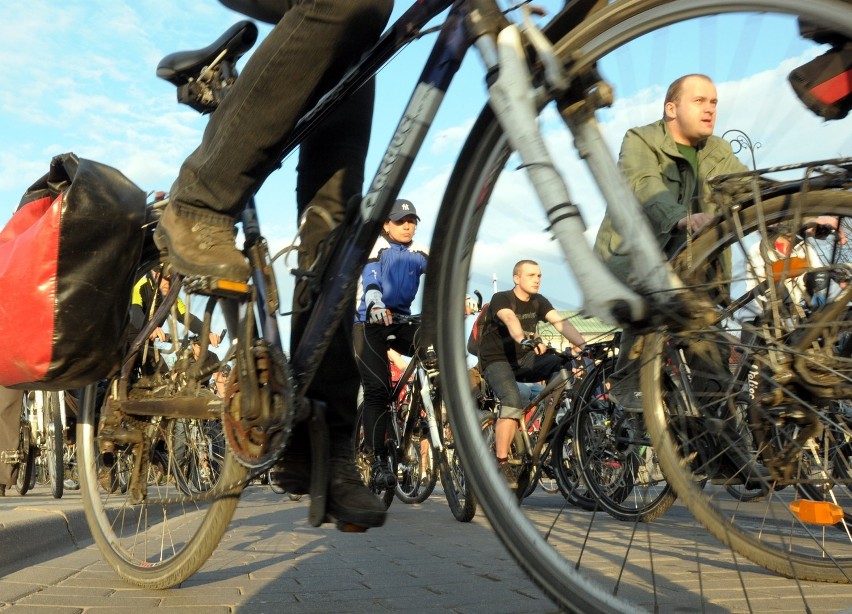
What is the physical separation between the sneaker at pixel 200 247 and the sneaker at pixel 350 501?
61 cm

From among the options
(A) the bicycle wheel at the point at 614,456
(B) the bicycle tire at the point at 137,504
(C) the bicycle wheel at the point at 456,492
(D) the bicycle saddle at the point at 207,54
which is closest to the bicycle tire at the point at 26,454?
(C) the bicycle wheel at the point at 456,492

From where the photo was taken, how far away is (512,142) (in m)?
2.03

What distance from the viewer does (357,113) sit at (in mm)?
3078

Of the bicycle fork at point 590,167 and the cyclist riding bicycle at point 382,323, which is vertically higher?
the cyclist riding bicycle at point 382,323

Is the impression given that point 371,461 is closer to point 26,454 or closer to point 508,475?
point 26,454

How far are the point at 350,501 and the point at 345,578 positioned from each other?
1087 millimetres

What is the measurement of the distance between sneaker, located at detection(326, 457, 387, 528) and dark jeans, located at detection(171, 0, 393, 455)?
93 mm

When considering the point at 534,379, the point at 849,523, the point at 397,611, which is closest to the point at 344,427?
the point at 397,611

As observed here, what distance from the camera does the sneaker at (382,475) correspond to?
804cm

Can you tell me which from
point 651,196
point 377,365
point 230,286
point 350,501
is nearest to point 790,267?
point 651,196

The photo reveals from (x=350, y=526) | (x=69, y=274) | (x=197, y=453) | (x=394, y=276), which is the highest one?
(x=394, y=276)

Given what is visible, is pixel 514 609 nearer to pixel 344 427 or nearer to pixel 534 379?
pixel 344 427

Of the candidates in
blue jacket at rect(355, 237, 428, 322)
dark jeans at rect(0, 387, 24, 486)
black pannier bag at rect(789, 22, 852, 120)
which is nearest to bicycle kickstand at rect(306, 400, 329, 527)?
black pannier bag at rect(789, 22, 852, 120)

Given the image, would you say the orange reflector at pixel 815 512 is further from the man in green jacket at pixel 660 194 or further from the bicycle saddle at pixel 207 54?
the bicycle saddle at pixel 207 54
